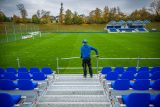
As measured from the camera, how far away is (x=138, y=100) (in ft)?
12.6

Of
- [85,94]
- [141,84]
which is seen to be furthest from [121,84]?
[85,94]

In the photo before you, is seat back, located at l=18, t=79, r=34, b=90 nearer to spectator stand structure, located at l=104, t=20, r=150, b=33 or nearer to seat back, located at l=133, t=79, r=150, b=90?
seat back, located at l=133, t=79, r=150, b=90

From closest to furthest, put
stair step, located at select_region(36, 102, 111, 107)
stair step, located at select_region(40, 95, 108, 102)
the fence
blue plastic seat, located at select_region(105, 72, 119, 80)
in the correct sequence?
stair step, located at select_region(36, 102, 111, 107), stair step, located at select_region(40, 95, 108, 102), blue plastic seat, located at select_region(105, 72, 119, 80), the fence

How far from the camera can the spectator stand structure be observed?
60.0 m

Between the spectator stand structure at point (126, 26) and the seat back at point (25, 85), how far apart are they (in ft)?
184

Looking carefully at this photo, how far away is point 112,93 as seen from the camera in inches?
205

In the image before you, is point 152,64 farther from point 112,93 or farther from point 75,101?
point 75,101

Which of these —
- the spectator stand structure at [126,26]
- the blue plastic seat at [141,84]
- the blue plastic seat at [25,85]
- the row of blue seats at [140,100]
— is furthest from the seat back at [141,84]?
the spectator stand structure at [126,26]

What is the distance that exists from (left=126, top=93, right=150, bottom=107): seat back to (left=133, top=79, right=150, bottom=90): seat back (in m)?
1.22

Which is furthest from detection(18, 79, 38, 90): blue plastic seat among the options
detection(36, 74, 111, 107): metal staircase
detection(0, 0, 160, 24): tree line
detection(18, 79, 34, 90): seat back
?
detection(0, 0, 160, 24): tree line

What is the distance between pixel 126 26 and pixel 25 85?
2375 inches

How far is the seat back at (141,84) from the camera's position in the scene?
505 centimetres

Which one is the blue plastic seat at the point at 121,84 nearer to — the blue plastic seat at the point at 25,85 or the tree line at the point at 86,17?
the blue plastic seat at the point at 25,85

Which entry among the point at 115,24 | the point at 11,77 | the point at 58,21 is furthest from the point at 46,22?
the point at 11,77
